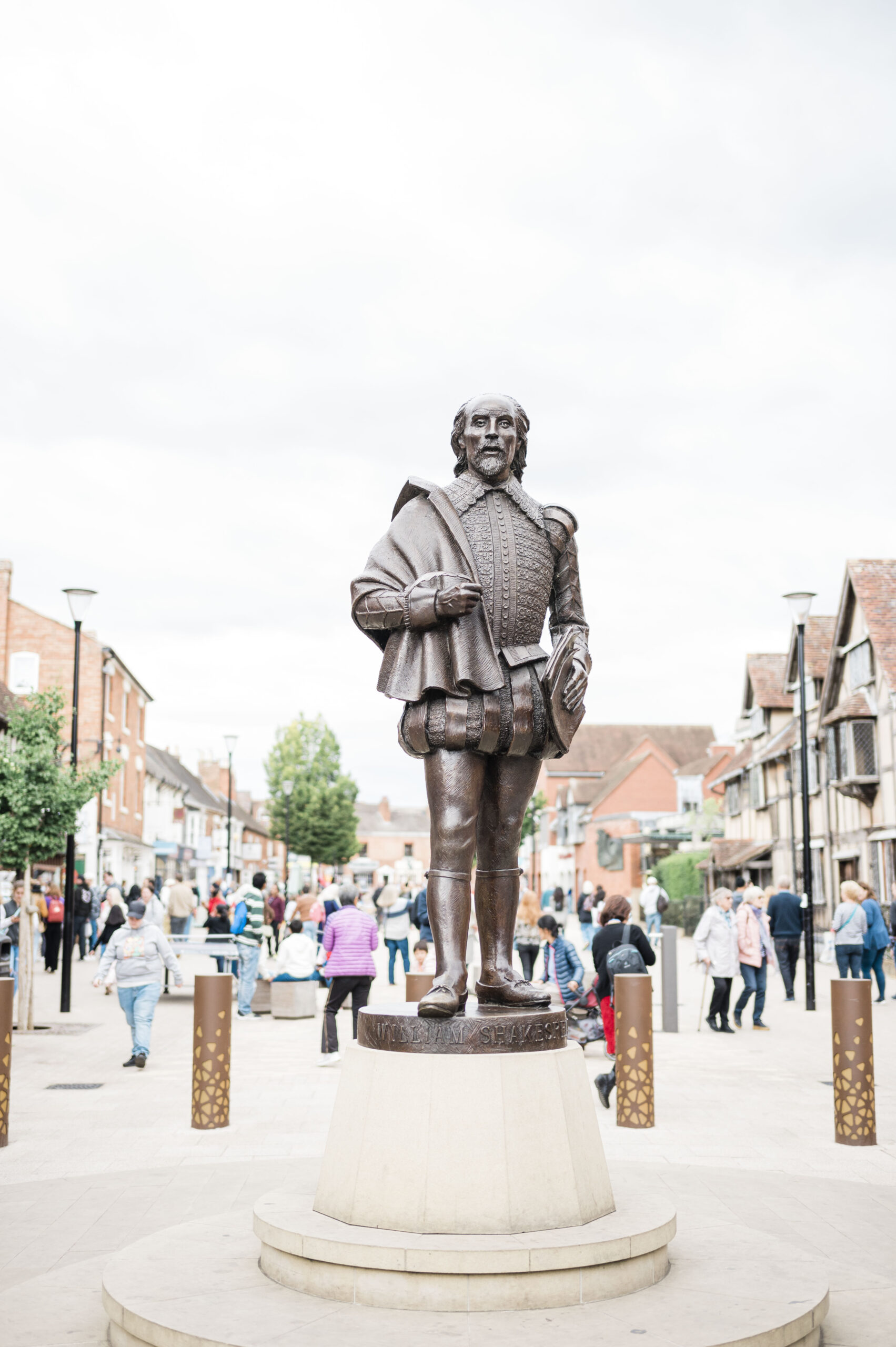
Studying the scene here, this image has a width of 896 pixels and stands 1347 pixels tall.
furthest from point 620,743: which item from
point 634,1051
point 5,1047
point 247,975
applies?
point 5,1047

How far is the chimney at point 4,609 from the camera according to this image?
126 ft

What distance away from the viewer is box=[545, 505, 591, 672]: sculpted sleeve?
554 centimetres

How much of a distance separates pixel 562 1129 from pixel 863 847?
2758 centimetres

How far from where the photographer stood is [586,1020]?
38.1ft

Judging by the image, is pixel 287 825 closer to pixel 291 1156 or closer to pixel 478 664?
pixel 291 1156

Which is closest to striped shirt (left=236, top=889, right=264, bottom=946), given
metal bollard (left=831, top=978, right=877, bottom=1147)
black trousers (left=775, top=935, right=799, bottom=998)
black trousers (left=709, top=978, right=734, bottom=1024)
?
black trousers (left=709, top=978, right=734, bottom=1024)

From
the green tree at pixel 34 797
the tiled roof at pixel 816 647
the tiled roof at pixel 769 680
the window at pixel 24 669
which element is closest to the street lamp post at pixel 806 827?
the green tree at pixel 34 797

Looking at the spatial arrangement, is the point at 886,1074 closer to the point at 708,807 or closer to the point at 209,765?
the point at 708,807

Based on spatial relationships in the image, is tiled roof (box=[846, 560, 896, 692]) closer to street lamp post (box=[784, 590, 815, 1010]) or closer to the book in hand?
street lamp post (box=[784, 590, 815, 1010])

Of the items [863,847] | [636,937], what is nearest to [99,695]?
[863,847]

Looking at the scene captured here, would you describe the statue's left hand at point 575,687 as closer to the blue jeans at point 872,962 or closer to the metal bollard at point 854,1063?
the metal bollard at point 854,1063

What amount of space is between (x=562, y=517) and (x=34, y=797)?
10204mm

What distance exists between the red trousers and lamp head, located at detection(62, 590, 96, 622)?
8.60 metres

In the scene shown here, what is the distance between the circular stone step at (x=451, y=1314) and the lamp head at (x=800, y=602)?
1266 centimetres
